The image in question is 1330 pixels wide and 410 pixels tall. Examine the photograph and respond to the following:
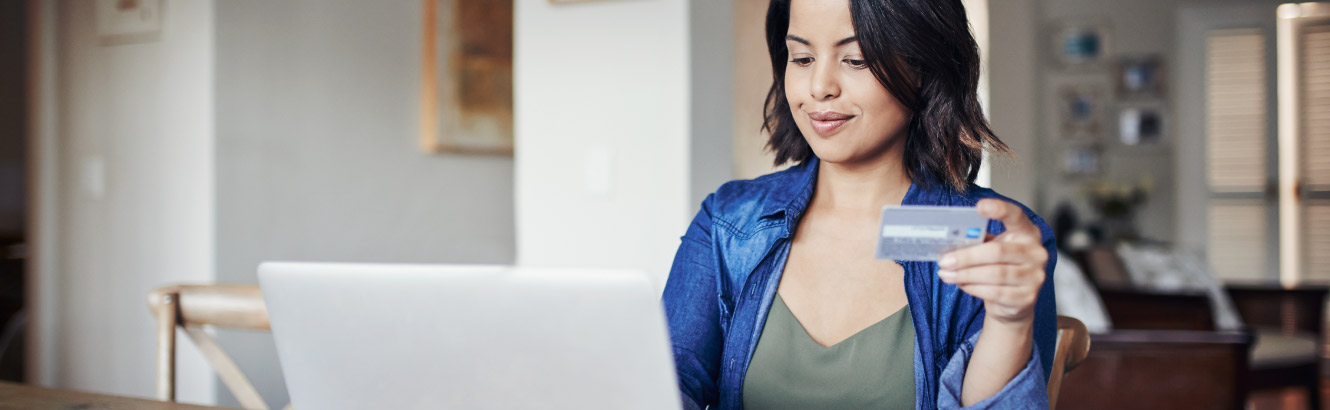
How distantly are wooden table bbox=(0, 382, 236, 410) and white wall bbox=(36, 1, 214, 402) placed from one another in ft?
5.12

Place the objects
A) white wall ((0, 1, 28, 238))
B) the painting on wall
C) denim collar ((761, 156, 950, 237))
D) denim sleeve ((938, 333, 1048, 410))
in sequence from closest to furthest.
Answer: denim sleeve ((938, 333, 1048, 410)) < denim collar ((761, 156, 950, 237)) < the painting on wall < white wall ((0, 1, 28, 238))

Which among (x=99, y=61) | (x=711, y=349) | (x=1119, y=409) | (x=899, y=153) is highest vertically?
(x=99, y=61)

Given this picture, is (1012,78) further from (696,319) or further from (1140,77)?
(696,319)

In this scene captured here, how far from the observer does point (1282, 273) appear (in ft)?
17.6

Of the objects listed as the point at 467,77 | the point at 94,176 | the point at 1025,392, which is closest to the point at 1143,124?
the point at 467,77

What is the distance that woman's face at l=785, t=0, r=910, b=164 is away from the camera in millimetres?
1022

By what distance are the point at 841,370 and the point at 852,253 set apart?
0.14 metres

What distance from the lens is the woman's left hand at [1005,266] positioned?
76 cm

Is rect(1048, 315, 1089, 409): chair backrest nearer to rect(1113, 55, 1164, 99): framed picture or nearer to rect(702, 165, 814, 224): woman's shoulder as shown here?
rect(702, 165, 814, 224): woman's shoulder

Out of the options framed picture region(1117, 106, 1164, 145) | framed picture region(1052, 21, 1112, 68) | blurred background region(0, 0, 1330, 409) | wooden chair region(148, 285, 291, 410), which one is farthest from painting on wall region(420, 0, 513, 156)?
framed picture region(1117, 106, 1164, 145)

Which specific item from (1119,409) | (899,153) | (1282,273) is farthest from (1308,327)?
(899,153)

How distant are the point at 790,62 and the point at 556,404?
0.55 metres

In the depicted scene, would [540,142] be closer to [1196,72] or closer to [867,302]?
[867,302]

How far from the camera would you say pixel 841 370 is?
3.37 ft
